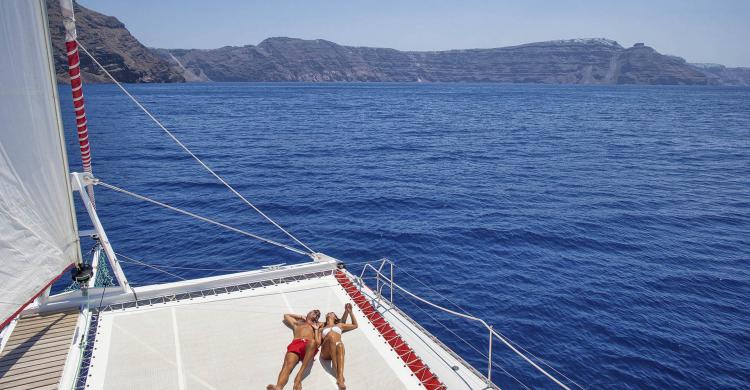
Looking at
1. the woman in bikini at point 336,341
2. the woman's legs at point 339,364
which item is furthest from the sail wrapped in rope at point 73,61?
the woman's legs at point 339,364

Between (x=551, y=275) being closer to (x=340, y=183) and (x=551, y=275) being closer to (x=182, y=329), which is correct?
(x=182, y=329)

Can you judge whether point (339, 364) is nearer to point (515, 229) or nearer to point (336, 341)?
point (336, 341)

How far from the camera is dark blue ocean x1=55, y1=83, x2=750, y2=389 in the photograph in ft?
57.9

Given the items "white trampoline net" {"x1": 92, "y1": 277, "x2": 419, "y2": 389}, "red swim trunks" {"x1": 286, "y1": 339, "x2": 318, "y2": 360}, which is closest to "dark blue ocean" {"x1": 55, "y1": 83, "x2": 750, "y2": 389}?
"white trampoline net" {"x1": 92, "y1": 277, "x2": 419, "y2": 389}

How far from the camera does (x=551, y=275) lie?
74.5ft

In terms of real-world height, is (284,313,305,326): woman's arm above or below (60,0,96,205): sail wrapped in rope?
below

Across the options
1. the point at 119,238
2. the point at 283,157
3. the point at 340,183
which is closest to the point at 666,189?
the point at 340,183

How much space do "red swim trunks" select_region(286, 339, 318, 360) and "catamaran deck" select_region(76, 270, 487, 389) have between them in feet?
1.25

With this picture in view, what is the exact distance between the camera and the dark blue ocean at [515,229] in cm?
1764

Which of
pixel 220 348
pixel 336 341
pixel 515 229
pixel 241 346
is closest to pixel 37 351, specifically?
pixel 220 348

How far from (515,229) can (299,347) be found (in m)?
22.0

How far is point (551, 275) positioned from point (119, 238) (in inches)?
975

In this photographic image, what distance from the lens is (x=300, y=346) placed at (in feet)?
31.4

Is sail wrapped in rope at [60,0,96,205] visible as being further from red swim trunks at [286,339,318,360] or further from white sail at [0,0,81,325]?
red swim trunks at [286,339,318,360]
